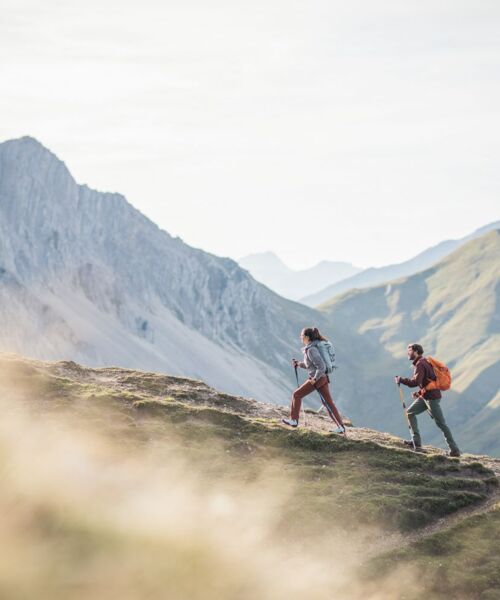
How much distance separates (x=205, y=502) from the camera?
24.9m

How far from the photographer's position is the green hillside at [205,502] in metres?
20.8

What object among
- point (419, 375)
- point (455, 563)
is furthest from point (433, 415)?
point (455, 563)

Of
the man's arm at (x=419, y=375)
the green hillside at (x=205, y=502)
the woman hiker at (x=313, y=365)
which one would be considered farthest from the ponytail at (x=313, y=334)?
the green hillside at (x=205, y=502)

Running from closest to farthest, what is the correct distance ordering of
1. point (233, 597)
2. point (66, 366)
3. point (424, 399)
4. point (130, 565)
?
point (233, 597)
point (130, 565)
point (424, 399)
point (66, 366)

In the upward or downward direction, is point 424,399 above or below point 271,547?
above

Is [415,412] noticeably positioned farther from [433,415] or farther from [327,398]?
[327,398]

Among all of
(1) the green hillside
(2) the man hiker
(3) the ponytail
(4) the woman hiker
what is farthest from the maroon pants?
(2) the man hiker

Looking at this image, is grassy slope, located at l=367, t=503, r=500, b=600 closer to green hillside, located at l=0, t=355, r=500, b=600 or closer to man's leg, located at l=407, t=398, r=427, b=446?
green hillside, located at l=0, t=355, r=500, b=600

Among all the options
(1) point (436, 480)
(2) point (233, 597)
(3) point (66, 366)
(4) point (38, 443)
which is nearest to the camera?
(2) point (233, 597)

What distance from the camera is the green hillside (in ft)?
68.4

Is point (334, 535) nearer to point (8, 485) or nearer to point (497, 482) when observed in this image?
point (497, 482)

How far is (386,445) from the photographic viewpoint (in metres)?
32.2

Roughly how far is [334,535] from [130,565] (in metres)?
6.09

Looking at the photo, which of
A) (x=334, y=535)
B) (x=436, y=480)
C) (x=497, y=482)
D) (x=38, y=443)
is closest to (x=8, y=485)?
(x=38, y=443)
